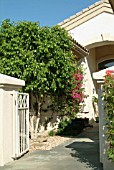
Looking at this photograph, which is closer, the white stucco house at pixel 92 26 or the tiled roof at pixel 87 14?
the white stucco house at pixel 92 26

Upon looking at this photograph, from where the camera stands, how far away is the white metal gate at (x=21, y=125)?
344 inches

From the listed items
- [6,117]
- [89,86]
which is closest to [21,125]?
[6,117]

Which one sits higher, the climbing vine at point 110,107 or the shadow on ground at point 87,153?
the climbing vine at point 110,107

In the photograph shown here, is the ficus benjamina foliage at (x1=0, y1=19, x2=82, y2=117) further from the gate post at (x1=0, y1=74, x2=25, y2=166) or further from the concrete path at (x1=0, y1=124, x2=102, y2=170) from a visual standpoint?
the gate post at (x1=0, y1=74, x2=25, y2=166)

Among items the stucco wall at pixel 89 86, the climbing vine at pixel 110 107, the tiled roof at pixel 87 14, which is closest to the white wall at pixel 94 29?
the tiled roof at pixel 87 14

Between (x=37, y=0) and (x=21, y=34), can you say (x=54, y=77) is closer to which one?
(x=21, y=34)

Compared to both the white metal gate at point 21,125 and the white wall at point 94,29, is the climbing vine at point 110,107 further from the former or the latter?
the white wall at point 94,29

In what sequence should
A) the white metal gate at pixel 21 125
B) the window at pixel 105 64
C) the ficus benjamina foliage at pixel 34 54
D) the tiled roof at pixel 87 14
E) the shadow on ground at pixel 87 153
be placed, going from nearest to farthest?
the shadow on ground at pixel 87 153 → the white metal gate at pixel 21 125 → the ficus benjamina foliage at pixel 34 54 → the tiled roof at pixel 87 14 → the window at pixel 105 64

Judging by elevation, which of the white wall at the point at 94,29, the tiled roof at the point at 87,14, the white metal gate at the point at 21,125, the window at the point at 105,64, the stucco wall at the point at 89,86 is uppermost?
the tiled roof at the point at 87,14

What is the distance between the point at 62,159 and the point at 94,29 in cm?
1213

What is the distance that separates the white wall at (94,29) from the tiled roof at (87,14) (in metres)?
0.24

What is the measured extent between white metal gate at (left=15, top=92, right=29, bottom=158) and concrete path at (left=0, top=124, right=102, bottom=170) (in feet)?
0.96

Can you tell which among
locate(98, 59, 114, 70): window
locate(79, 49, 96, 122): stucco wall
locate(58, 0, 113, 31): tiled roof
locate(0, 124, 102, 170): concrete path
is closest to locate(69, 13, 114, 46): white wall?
locate(58, 0, 113, 31): tiled roof

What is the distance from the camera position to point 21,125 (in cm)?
949
